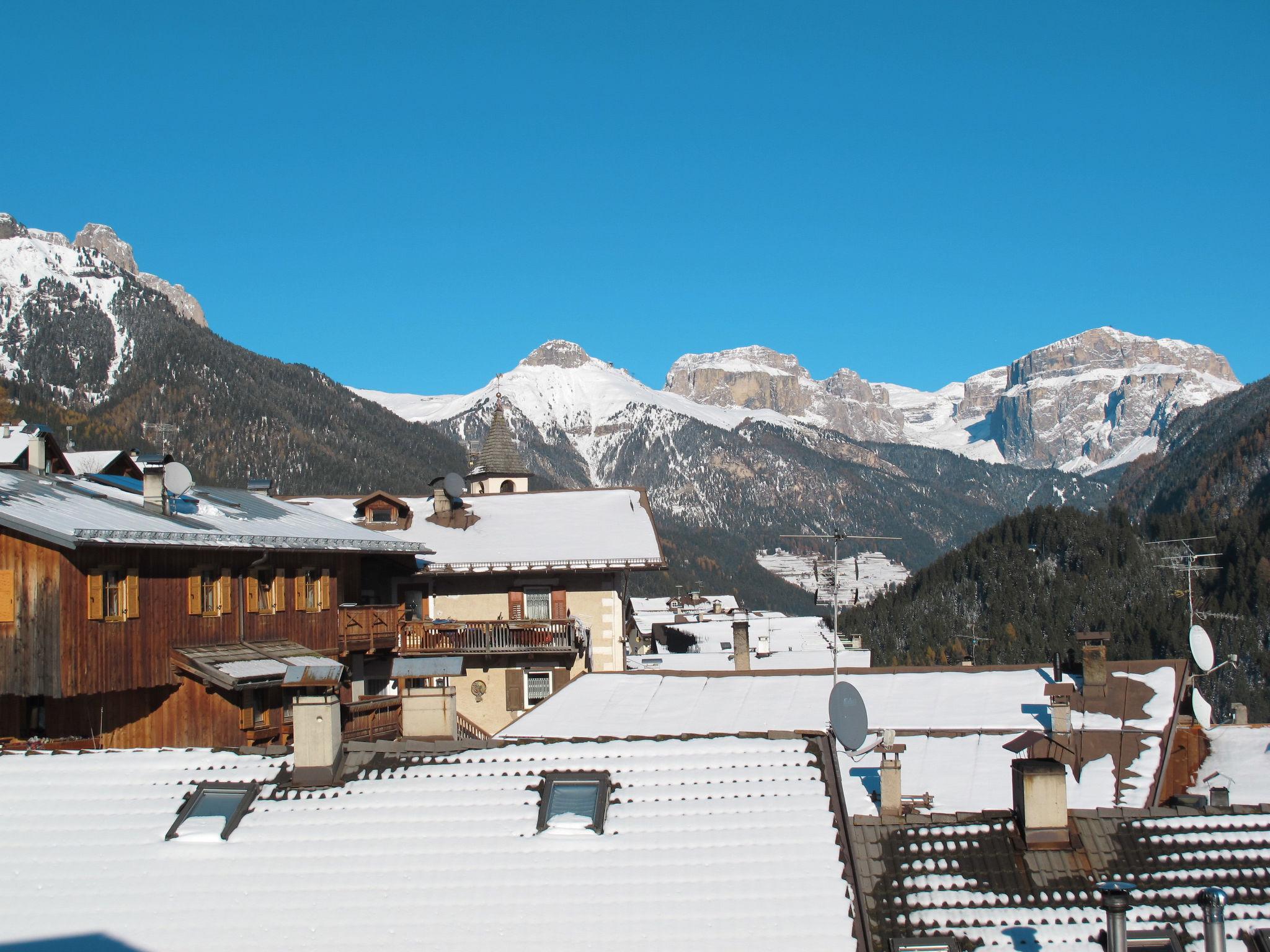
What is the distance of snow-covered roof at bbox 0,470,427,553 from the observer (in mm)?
22594

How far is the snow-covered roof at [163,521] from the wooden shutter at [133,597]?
76 cm

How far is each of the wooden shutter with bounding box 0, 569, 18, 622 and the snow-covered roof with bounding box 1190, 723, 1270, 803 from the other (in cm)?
2146

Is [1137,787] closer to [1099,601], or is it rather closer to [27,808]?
[27,808]

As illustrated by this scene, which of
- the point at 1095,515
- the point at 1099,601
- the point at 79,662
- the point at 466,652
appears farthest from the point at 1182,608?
the point at 79,662

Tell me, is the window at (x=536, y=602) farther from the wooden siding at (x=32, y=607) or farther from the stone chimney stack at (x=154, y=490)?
the wooden siding at (x=32, y=607)

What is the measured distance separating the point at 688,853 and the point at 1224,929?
5.08 metres

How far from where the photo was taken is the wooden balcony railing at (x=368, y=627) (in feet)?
105

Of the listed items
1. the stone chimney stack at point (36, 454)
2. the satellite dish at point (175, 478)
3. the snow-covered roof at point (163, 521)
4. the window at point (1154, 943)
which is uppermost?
the stone chimney stack at point (36, 454)

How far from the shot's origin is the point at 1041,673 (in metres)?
26.5

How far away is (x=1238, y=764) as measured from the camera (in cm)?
2458

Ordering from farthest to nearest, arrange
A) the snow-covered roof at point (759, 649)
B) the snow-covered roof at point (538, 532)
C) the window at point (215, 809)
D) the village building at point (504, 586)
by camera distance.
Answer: the snow-covered roof at point (759, 649) < the snow-covered roof at point (538, 532) < the village building at point (504, 586) < the window at point (215, 809)

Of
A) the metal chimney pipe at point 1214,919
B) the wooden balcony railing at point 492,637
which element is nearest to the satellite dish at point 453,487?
the wooden balcony railing at point 492,637

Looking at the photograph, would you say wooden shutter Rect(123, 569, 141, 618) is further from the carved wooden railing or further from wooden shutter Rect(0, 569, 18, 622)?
the carved wooden railing

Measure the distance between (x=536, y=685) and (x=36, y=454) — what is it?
14363 millimetres
